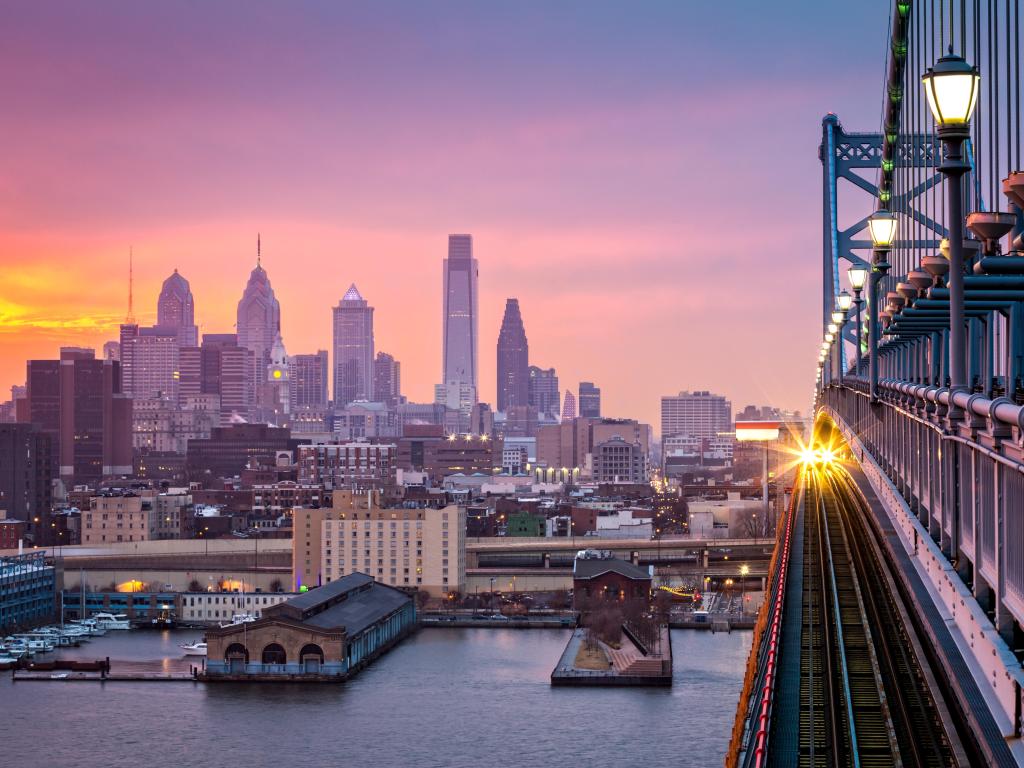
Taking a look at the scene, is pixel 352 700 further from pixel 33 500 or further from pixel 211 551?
pixel 33 500

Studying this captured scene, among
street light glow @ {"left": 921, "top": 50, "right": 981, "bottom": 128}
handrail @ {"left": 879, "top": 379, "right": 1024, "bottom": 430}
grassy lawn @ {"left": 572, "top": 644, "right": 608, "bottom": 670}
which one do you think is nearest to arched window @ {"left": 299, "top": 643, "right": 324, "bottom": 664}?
grassy lawn @ {"left": 572, "top": 644, "right": 608, "bottom": 670}

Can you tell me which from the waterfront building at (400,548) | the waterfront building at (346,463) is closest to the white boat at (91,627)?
the waterfront building at (400,548)

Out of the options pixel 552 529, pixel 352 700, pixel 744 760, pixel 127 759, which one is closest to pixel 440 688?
pixel 352 700

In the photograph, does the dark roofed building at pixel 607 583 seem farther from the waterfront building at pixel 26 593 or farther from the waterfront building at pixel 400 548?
the waterfront building at pixel 26 593

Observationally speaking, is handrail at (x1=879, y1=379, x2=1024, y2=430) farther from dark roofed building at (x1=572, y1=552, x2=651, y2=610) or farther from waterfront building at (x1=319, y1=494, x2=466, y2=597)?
waterfront building at (x1=319, y1=494, x2=466, y2=597)

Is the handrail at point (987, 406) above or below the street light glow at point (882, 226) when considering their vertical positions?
below

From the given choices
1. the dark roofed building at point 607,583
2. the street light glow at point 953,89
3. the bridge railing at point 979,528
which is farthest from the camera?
the dark roofed building at point 607,583
